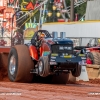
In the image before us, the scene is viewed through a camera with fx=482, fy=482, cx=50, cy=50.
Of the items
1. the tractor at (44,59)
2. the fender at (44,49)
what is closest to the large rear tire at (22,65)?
the tractor at (44,59)

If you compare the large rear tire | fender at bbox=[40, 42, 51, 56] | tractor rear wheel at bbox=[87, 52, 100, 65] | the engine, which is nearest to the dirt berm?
the large rear tire

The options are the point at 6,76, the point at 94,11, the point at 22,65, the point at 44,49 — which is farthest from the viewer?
the point at 94,11

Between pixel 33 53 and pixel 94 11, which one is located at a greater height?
pixel 94 11

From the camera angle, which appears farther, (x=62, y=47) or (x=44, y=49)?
(x=44, y=49)

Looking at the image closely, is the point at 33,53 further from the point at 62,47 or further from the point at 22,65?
the point at 62,47

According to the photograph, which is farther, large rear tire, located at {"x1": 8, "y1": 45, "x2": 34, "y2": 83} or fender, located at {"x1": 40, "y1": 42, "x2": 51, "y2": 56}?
large rear tire, located at {"x1": 8, "y1": 45, "x2": 34, "y2": 83}

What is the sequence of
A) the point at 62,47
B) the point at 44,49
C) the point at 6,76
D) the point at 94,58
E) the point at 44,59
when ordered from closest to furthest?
the point at 44,59, the point at 62,47, the point at 44,49, the point at 6,76, the point at 94,58

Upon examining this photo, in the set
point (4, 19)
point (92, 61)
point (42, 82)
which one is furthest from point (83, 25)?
point (4, 19)

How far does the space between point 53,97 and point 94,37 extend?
68.7 ft

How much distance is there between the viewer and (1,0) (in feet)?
176

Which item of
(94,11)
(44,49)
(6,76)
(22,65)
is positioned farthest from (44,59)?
(94,11)

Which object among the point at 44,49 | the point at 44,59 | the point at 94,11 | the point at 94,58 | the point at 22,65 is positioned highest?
the point at 94,11

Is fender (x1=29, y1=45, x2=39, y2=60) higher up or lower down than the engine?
lower down

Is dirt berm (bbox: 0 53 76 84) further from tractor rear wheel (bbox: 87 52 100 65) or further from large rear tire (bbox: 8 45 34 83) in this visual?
tractor rear wheel (bbox: 87 52 100 65)
